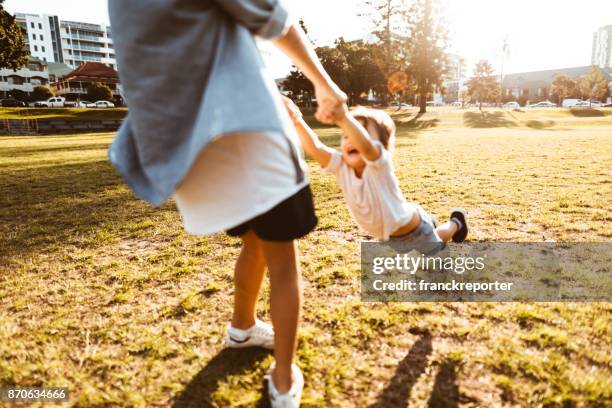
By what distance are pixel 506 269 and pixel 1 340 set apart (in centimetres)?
356

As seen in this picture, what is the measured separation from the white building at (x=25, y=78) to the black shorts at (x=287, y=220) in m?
87.8

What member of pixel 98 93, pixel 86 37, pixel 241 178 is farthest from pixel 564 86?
pixel 86 37

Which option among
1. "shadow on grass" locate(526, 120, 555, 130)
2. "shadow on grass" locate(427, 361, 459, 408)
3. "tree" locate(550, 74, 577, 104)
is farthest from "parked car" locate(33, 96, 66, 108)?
"tree" locate(550, 74, 577, 104)

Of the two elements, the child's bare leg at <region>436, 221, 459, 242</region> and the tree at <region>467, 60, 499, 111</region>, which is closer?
the child's bare leg at <region>436, 221, 459, 242</region>

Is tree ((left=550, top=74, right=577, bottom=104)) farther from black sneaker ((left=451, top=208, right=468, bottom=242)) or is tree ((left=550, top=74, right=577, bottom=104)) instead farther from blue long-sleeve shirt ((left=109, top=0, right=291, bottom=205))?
blue long-sleeve shirt ((left=109, top=0, right=291, bottom=205))

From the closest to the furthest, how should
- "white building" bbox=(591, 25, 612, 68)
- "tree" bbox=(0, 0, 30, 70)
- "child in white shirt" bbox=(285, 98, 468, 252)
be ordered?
"child in white shirt" bbox=(285, 98, 468, 252) < "tree" bbox=(0, 0, 30, 70) < "white building" bbox=(591, 25, 612, 68)

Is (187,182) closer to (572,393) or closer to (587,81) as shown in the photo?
(572,393)

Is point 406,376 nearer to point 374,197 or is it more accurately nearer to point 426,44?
point 374,197

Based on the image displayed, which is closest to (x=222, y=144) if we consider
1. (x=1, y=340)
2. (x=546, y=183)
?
(x=1, y=340)

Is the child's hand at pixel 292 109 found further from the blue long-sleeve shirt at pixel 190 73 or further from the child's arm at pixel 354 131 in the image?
the blue long-sleeve shirt at pixel 190 73

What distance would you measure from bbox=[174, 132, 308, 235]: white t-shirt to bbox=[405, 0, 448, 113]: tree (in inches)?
1628

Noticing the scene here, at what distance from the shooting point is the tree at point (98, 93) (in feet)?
190
